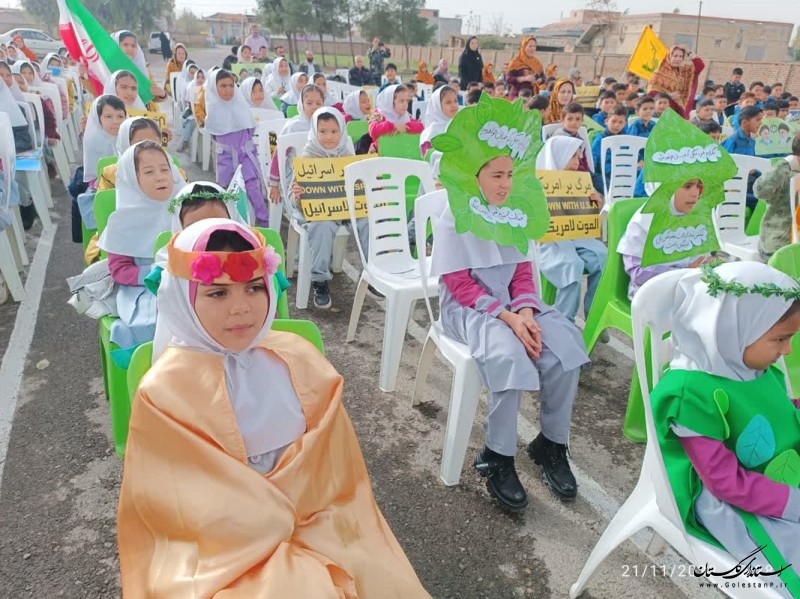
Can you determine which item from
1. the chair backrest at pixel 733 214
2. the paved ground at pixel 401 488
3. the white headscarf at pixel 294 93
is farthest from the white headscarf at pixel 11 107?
the chair backrest at pixel 733 214

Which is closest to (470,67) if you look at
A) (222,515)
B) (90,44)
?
(90,44)

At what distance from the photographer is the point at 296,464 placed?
1.61 meters

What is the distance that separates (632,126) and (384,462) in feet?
18.1

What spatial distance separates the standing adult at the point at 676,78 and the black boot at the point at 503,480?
6.96m

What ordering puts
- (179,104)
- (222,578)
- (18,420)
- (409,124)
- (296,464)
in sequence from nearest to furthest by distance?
(222,578)
(296,464)
(18,420)
(409,124)
(179,104)

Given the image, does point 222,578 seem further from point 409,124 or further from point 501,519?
point 409,124

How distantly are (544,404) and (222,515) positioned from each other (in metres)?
1.56

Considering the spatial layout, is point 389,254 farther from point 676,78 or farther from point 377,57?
point 377,57

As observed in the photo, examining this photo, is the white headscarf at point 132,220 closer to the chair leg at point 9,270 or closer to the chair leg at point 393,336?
the chair leg at point 393,336

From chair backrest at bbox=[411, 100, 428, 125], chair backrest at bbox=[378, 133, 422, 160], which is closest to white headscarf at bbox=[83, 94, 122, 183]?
chair backrest at bbox=[378, 133, 422, 160]

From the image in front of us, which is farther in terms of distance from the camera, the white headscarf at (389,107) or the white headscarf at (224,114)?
the white headscarf at (389,107)

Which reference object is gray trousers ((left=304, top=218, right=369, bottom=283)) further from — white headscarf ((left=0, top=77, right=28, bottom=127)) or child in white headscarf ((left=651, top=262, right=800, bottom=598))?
white headscarf ((left=0, top=77, right=28, bottom=127))

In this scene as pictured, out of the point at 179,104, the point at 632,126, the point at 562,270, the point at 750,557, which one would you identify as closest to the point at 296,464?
the point at 750,557

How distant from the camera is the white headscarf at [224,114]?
19.0ft
